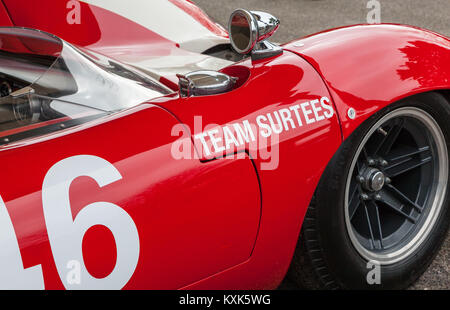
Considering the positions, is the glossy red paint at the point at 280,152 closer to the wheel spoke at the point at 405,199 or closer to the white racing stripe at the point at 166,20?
the wheel spoke at the point at 405,199

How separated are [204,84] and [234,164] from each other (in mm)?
257

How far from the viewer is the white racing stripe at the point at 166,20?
110 inches

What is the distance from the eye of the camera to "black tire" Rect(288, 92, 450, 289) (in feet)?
5.41

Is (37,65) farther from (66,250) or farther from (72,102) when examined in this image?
(66,250)

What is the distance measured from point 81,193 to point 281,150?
547 millimetres

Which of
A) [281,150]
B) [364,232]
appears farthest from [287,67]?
[364,232]

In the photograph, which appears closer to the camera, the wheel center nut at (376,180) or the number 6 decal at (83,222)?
the number 6 decal at (83,222)

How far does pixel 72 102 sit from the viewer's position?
1658 millimetres

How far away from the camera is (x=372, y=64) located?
1732 mm

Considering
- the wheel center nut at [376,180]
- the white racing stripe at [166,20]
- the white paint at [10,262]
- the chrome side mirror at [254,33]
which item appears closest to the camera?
the white paint at [10,262]

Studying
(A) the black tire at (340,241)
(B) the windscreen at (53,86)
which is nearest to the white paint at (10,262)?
(B) the windscreen at (53,86)

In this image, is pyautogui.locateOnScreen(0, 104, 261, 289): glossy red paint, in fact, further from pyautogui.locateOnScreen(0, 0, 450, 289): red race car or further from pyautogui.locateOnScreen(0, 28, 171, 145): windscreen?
pyautogui.locateOnScreen(0, 28, 171, 145): windscreen

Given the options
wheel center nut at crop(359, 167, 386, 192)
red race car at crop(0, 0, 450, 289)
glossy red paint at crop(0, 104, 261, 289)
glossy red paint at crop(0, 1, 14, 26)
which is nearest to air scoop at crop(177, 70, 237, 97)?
red race car at crop(0, 0, 450, 289)

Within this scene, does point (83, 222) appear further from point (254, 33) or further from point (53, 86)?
point (254, 33)
